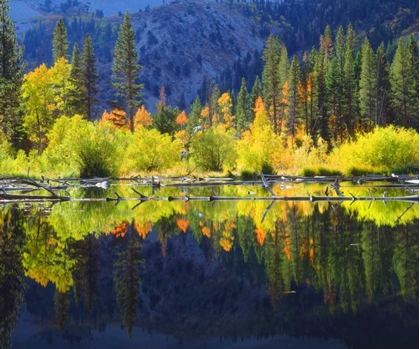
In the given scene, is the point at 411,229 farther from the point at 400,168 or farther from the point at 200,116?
the point at 200,116

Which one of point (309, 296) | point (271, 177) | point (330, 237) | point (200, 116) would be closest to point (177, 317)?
point (309, 296)

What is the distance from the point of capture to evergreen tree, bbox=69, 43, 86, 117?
209 feet

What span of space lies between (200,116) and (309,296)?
117401mm

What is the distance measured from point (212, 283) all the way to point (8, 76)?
46.4 meters

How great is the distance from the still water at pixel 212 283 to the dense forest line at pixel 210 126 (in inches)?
945

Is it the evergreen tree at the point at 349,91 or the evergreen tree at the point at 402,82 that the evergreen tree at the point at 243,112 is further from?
the evergreen tree at the point at 402,82

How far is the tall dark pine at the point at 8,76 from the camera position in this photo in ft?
156

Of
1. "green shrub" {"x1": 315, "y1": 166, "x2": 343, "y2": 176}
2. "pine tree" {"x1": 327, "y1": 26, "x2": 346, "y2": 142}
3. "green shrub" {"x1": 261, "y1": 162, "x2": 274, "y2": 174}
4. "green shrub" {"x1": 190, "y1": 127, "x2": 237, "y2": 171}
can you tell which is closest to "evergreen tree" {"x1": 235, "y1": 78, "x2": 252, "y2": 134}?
"pine tree" {"x1": 327, "y1": 26, "x2": 346, "y2": 142}

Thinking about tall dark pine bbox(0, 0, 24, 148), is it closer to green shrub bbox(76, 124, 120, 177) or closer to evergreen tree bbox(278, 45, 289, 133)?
green shrub bbox(76, 124, 120, 177)

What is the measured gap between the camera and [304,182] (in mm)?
34531

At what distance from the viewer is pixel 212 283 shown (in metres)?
8.73

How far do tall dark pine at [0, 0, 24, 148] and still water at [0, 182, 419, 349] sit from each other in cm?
3508

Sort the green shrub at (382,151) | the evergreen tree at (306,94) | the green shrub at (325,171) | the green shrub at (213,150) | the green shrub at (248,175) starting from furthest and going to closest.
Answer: the evergreen tree at (306,94) → the green shrub at (213,150) → the green shrub at (325,171) → the green shrub at (248,175) → the green shrub at (382,151)

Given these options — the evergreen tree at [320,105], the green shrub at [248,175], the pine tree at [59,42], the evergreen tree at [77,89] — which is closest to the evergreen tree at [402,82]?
the evergreen tree at [320,105]
